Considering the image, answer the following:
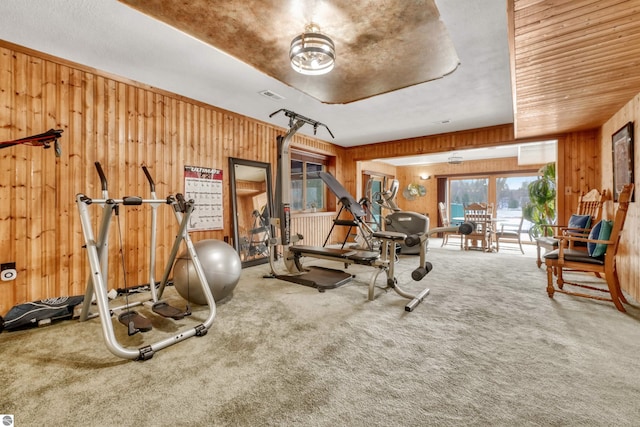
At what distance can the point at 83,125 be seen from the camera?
2875 mm

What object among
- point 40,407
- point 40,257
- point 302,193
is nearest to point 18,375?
point 40,407

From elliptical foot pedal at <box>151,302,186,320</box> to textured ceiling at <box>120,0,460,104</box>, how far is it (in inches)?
89.3

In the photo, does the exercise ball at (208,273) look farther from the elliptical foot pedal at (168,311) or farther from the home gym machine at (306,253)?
the home gym machine at (306,253)

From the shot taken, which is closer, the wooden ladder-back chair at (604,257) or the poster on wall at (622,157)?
the wooden ladder-back chair at (604,257)

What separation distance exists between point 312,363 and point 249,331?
0.68m

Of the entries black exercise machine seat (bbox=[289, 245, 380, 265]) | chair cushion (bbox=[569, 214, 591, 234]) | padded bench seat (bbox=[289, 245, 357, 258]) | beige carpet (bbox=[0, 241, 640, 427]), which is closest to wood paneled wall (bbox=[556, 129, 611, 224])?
chair cushion (bbox=[569, 214, 591, 234])

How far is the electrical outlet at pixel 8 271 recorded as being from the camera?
7.99 ft

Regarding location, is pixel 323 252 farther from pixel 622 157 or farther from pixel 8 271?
pixel 622 157

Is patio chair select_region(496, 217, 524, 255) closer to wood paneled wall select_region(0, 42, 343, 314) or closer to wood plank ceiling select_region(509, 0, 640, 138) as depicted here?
wood plank ceiling select_region(509, 0, 640, 138)

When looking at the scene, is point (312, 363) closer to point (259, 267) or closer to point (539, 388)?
point (539, 388)

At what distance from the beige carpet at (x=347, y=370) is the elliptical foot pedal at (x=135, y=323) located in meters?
0.09

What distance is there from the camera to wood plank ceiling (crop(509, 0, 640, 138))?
1.64m

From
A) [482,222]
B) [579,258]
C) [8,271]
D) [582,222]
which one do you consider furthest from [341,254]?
[482,222]

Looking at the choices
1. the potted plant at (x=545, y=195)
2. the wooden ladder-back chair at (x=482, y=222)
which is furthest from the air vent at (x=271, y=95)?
the potted plant at (x=545, y=195)
